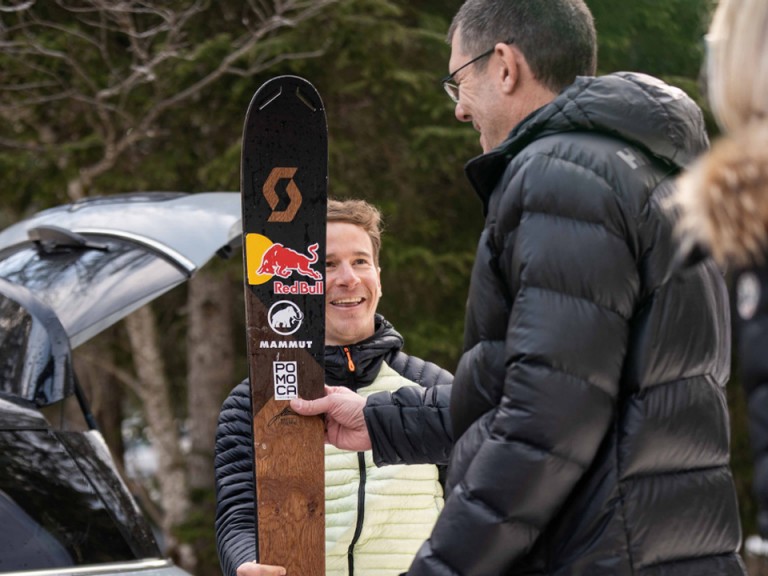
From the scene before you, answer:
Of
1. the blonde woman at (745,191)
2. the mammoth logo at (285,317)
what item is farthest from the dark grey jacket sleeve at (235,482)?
the blonde woman at (745,191)

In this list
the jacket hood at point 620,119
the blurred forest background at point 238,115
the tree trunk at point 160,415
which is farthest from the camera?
the tree trunk at point 160,415

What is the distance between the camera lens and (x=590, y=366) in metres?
2.30

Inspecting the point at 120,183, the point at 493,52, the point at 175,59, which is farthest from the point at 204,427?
the point at 493,52

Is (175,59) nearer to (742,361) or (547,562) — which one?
(547,562)

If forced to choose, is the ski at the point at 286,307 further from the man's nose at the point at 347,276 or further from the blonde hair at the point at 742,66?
the blonde hair at the point at 742,66

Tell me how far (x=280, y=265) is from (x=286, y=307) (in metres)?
0.13

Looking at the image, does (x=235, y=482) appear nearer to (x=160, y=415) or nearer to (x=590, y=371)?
(x=590, y=371)

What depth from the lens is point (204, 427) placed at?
10055 millimetres

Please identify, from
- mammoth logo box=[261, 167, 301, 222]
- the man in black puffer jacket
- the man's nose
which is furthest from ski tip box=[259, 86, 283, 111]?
the man in black puffer jacket

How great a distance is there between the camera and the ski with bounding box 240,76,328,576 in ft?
11.0

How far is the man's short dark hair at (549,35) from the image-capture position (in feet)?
8.95

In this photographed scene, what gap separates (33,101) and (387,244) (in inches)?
107

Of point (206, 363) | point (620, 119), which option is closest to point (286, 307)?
point (620, 119)

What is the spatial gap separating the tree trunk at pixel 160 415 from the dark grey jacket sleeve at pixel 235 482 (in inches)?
265
